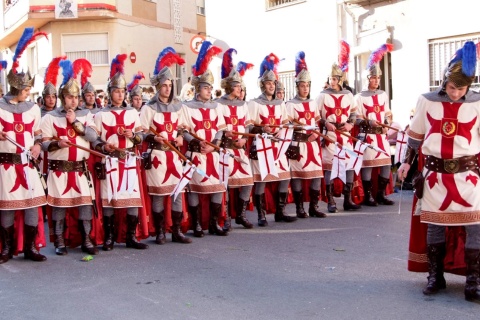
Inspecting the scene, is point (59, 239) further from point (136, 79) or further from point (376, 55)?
point (376, 55)

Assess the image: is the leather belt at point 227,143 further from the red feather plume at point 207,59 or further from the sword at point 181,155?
the red feather plume at point 207,59

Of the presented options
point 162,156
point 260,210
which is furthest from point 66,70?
point 260,210

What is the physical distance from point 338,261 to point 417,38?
7.92 metres

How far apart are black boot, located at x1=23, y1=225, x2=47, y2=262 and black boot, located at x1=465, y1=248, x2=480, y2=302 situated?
4.42m

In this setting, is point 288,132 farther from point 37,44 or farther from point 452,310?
point 37,44

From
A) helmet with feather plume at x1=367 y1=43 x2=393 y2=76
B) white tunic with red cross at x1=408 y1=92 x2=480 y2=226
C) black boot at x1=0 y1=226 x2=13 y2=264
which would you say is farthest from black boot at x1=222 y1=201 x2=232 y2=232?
white tunic with red cross at x1=408 y1=92 x2=480 y2=226

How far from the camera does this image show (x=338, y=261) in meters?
7.13

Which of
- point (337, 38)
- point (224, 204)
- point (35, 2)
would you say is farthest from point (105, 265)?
point (35, 2)

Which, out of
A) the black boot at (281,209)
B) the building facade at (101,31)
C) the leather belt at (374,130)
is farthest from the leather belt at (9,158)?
the building facade at (101,31)

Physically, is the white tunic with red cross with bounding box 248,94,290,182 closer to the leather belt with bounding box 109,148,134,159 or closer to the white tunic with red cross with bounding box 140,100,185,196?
the white tunic with red cross with bounding box 140,100,185,196

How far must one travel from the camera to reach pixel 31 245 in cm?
768

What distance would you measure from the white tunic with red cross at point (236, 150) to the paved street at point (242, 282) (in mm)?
771

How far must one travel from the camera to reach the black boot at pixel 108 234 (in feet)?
26.9

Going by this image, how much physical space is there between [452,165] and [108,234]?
166 inches
